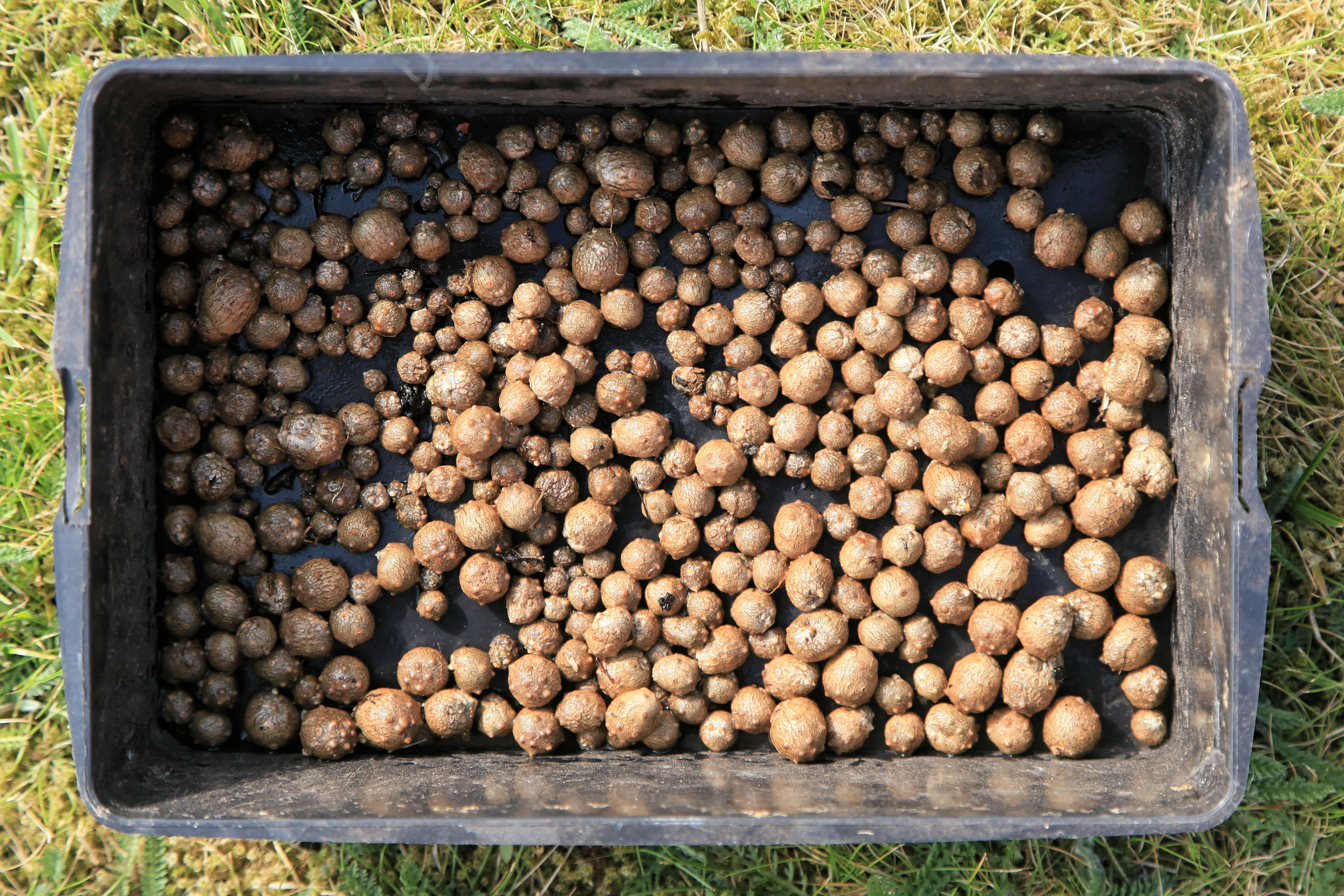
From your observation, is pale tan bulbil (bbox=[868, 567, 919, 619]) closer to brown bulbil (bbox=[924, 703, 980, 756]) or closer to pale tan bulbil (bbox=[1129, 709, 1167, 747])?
brown bulbil (bbox=[924, 703, 980, 756])

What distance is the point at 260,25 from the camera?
3500mm

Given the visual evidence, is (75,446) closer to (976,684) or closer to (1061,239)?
(976,684)

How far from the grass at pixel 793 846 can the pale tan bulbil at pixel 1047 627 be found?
0.80m

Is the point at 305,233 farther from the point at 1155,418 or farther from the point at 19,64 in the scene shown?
the point at 1155,418

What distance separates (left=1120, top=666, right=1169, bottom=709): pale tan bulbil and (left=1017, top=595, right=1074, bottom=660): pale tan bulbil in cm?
28

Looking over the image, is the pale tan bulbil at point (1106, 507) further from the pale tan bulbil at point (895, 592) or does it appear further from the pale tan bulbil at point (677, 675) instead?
the pale tan bulbil at point (677, 675)

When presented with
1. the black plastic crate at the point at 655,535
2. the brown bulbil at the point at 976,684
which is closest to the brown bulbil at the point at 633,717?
the black plastic crate at the point at 655,535

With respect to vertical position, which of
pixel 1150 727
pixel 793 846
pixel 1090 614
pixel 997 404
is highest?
pixel 997 404

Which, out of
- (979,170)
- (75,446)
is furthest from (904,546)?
(75,446)

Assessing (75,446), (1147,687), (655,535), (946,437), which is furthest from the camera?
(655,535)

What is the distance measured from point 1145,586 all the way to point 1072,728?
22.0 inches

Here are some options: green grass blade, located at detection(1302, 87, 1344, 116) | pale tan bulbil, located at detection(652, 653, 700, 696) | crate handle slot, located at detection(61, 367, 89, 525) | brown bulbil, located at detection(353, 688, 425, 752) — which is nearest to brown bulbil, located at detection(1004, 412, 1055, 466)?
pale tan bulbil, located at detection(652, 653, 700, 696)

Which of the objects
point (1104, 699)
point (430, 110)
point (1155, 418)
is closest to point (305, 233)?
point (430, 110)

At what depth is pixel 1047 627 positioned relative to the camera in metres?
3.14
